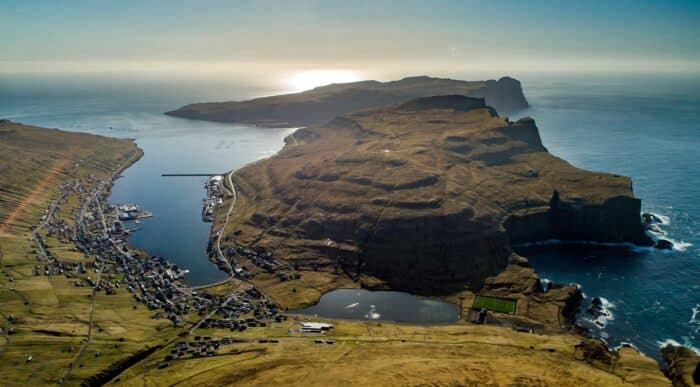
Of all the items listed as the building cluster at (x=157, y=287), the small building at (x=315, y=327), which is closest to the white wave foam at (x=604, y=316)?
the small building at (x=315, y=327)

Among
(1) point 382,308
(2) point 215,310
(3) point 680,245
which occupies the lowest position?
(1) point 382,308

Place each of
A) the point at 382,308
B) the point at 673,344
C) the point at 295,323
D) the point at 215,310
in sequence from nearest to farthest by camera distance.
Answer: the point at 673,344 → the point at 295,323 → the point at 215,310 → the point at 382,308

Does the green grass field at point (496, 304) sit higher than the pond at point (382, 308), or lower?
higher

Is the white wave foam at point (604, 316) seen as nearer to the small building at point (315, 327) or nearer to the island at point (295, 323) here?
the island at point (295, 323)

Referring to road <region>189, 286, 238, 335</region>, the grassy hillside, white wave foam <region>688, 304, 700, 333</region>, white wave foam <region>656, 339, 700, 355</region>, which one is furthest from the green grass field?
the grassy hillside

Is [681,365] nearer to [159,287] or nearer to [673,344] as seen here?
[673,344]

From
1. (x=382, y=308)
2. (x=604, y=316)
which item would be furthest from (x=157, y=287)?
(x=604, y=316)

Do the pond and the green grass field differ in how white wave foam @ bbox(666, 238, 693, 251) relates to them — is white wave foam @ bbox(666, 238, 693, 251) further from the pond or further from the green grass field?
the pond
